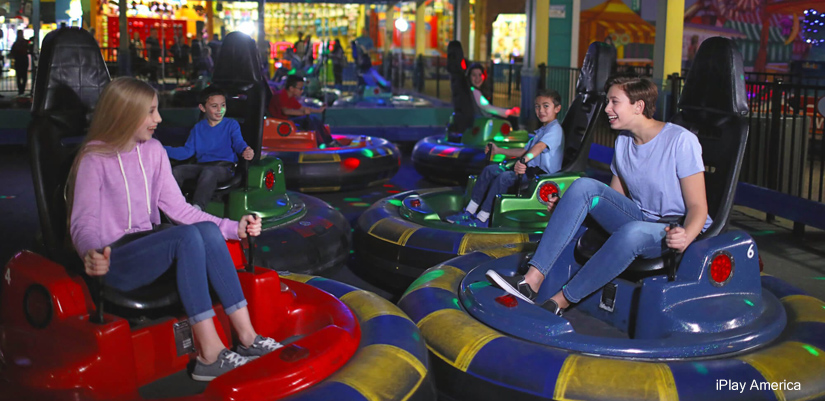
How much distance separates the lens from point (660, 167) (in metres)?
2.38

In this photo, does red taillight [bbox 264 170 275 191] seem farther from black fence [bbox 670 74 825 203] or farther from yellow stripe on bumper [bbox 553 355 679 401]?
black fence [bbox 670 74 825 203]

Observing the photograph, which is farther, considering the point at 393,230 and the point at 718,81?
the point at 393,230

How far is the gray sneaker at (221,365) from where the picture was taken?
6.51 feet

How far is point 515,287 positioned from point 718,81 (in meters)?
0.96

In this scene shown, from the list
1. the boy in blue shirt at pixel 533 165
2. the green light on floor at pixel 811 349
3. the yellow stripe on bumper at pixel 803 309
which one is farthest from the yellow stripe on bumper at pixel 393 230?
the green light on floor at pixel 811 349

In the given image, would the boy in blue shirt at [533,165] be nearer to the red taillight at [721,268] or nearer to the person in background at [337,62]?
Result: the red taillight at [721,268]

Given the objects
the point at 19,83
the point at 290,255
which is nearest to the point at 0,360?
the point at 290,255

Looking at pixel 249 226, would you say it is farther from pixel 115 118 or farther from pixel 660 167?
pixel 660 167

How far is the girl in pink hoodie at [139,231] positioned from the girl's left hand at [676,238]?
1102 mm

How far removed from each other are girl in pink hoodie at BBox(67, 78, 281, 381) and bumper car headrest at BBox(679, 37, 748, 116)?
1.55 m

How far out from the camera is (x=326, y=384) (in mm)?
1833

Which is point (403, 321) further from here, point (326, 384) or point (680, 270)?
point (680, 270)

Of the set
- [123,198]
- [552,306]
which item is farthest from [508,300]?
[123,198]

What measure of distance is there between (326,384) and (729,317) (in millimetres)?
1172
